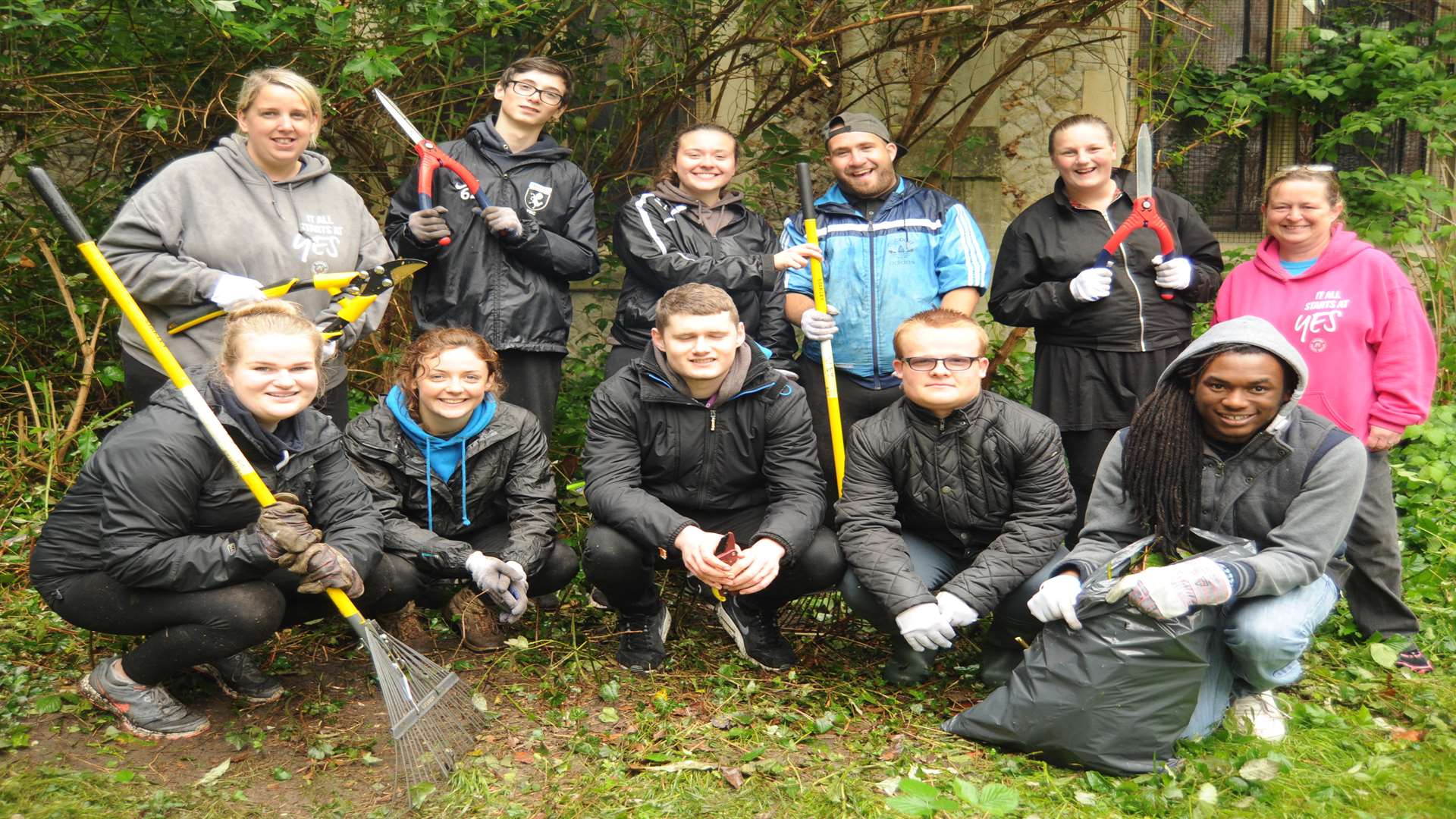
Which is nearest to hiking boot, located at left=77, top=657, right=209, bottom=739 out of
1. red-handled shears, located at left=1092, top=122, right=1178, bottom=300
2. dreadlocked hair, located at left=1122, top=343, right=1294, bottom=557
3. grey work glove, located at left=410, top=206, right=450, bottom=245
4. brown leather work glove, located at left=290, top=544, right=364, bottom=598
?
brown leather work glove, located at left=290, top=544, right=364, bottom=598

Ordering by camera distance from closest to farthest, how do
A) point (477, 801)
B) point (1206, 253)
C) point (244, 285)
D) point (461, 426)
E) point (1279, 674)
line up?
point (477, 801) < point (1279, 674) < point (244, 285) < point (461, 426) < point (1206, 253)

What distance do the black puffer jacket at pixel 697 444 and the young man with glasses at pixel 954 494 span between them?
0.20m

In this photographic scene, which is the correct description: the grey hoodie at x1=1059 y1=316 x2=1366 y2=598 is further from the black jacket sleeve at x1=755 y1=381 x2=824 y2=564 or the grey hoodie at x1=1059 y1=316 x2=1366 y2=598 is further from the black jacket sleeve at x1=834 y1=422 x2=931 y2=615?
the black jacket sleeve at x1=755 y1=381 x2=824 y2=564

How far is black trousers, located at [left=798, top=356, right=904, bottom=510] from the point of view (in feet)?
13.6

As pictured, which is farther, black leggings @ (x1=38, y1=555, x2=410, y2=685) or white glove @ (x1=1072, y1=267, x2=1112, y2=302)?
white glove @ (x1=1072, y1=267, x2=1112, y2=302)

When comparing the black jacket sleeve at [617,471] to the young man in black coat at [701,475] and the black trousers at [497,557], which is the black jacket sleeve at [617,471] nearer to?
the young man in black coat at [701,475]

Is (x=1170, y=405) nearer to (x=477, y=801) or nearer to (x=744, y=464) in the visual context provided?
(x=744, y=464)

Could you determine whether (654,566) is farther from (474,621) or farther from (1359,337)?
(1359,337)

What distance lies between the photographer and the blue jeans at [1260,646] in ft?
9.91

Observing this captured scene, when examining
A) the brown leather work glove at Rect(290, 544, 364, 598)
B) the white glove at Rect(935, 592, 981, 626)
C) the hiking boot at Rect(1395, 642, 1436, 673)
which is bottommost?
the hiking boot at Rect(1395, 642, 1436, 673)

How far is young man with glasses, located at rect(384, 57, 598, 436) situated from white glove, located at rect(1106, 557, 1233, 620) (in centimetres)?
219

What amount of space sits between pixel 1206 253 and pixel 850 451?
161 centimetres

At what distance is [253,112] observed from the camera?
12.0ft

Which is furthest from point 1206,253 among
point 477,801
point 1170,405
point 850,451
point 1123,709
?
point 477,801
